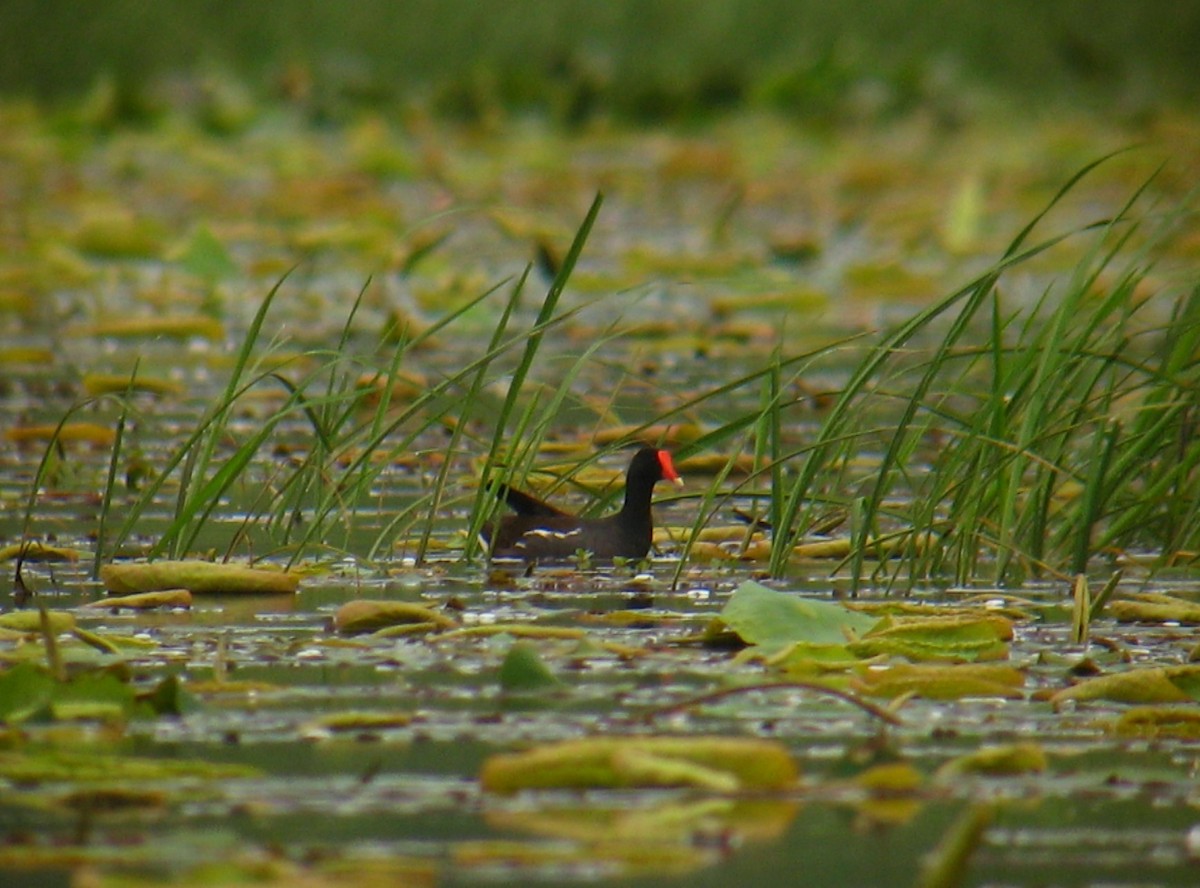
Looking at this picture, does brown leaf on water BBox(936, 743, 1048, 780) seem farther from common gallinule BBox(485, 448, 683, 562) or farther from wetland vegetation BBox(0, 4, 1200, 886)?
common gallinule BBox(485, 448, 683, 562)

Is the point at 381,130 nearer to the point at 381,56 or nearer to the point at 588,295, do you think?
the point at 381,56

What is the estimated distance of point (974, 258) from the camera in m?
15.6

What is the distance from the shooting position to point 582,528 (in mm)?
5879

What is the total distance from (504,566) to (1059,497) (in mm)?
1255

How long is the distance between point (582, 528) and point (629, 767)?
102 inches

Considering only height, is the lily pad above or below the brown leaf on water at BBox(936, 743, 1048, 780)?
above

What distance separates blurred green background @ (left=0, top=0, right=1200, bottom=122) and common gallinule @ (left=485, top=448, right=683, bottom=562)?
1734 centimetres

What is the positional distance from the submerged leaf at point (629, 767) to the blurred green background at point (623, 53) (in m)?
19.9

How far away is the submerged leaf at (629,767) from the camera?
3293 mm

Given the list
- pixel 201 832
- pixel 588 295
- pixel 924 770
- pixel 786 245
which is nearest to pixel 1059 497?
pixel 924 770

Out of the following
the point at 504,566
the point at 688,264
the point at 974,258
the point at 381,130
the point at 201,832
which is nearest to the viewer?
the point at 201,832

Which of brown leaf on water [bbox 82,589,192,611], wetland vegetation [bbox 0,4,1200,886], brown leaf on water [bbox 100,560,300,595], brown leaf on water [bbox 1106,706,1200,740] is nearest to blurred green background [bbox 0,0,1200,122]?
wetland vegetation [bbox 0,4,1200,886]

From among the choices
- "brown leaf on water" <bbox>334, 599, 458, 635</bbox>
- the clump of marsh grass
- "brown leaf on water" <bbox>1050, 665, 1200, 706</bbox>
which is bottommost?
"brown leaf on water" <bbox>1050, 665, 1200, 706</bbox>

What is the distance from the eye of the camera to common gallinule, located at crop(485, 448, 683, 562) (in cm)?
580
